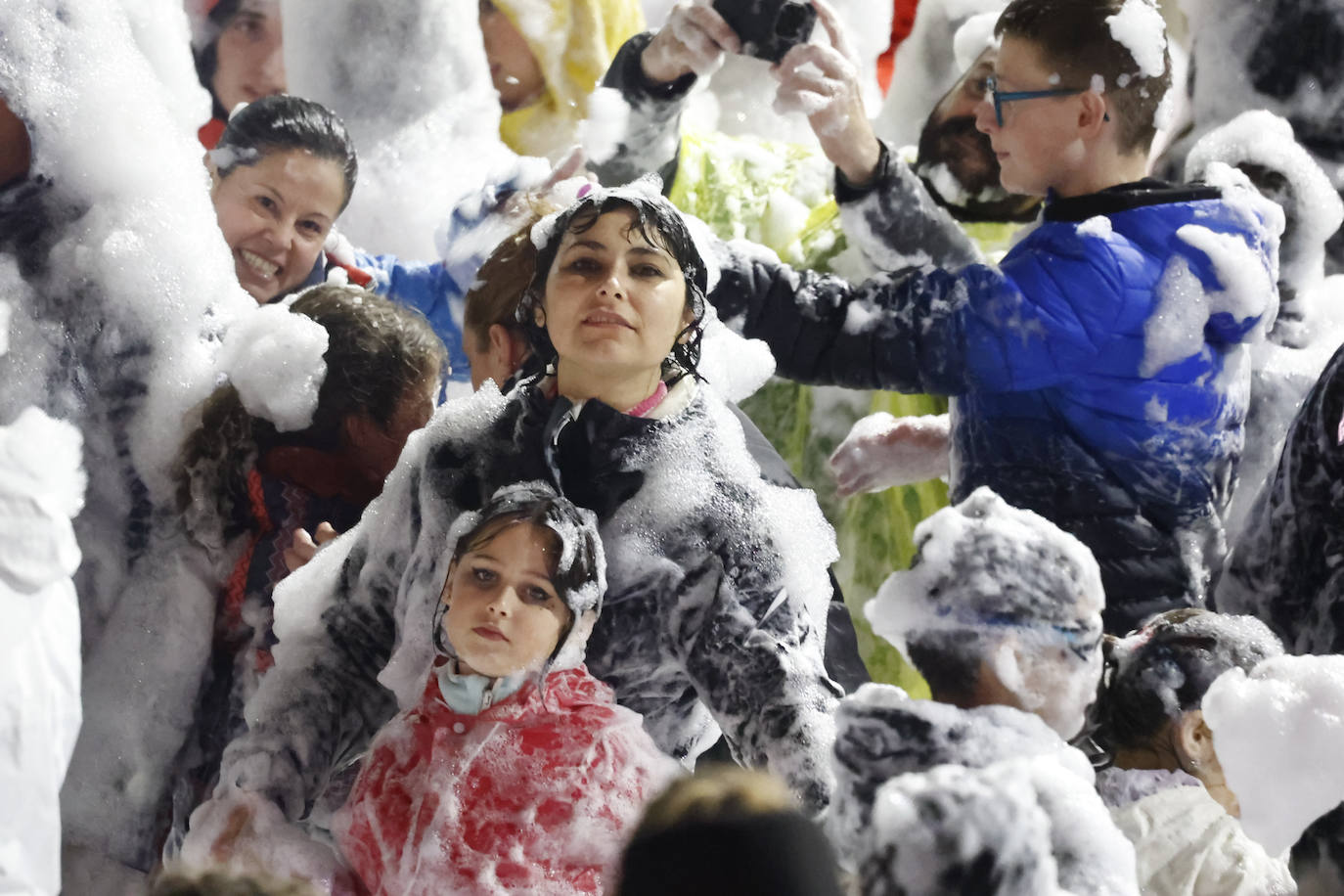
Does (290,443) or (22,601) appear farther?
(290,443)

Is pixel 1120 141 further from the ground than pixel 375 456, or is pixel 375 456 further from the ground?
pixel 1120 141

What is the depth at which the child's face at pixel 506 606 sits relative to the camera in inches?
46.2

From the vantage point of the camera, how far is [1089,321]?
1.42 meters

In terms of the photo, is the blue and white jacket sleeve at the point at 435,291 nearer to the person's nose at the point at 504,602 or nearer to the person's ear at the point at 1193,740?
the person's nose at the point at 504,602

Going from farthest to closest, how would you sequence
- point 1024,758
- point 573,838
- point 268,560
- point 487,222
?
point 487,222
point 268,560
point 573,838
point 1024,758

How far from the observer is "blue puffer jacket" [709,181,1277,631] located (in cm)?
142

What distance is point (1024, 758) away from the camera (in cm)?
102

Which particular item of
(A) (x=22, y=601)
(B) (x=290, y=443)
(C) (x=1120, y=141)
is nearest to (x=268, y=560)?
(B) (x=290, y=443)

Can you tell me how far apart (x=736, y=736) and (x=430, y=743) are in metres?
0.23

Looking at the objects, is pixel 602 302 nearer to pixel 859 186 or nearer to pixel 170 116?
pixel 859 186

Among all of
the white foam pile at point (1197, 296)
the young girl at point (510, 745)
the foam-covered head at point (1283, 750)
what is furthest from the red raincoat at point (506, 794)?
the white foam pile at point (1197, 296)

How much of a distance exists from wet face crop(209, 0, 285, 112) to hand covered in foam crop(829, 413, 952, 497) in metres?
1.07

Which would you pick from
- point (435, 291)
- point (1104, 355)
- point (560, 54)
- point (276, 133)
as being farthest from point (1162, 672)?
point (560, 54)

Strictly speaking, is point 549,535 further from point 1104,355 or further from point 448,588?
point 1104,355
